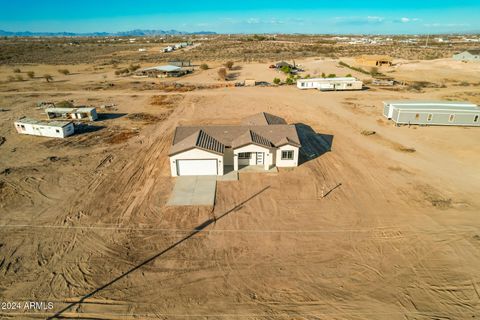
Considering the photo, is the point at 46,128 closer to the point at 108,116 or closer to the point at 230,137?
the point at 108,116

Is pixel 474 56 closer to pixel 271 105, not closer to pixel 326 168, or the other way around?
pixel 271 105

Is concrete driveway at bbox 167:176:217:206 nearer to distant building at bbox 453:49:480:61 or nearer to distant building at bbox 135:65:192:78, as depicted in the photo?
distant building at bbox 135:65:192:78

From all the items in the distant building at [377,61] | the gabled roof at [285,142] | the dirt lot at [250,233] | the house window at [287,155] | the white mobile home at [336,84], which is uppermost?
the distant building at [377,61]

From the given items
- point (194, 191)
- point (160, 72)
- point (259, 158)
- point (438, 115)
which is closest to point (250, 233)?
point (194, 191)

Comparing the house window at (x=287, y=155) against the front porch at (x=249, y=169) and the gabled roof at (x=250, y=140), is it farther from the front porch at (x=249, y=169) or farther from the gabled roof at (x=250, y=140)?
the gabled roof at (x=250, y=140)

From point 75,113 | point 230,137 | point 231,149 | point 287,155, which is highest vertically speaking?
point 230,137

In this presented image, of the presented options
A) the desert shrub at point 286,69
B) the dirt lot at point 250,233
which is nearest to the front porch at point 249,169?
the dirt lot at point 250,233

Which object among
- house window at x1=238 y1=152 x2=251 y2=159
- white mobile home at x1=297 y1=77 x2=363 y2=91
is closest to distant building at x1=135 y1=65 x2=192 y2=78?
white mobile home at x1=297 y1=77 x2=363 y2=91
